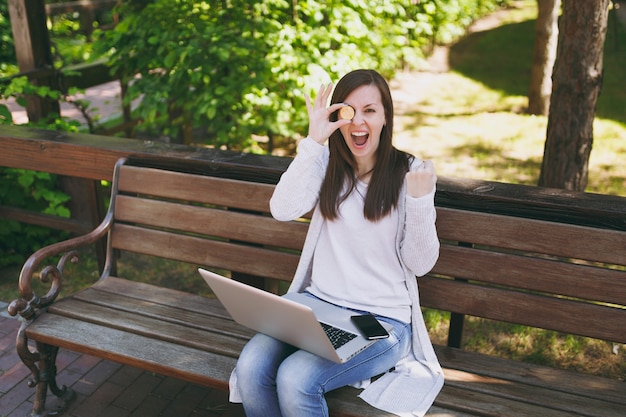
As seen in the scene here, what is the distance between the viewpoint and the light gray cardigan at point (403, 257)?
2311 mm

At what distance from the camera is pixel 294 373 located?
2.23 m

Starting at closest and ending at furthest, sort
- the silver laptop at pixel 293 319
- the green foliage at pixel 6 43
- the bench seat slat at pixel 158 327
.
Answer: the silver laptop at pixel 293 319 < the bench seat slat at pixel 158 327 < the green foliage at pixel 6 43

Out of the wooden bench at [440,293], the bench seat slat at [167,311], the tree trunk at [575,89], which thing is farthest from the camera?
the tree trunk at [575,89]

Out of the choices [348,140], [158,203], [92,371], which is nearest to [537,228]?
[348,140]

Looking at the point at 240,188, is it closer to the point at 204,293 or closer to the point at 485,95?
the point at 204,293

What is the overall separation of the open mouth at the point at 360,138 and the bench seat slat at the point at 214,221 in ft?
1.88

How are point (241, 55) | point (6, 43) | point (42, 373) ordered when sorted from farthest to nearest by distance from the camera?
point (6, 43), point (241, 55), point (42, 373)

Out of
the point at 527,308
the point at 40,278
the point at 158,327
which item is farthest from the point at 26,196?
the point at 527,308

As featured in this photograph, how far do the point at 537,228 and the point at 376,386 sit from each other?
90cm

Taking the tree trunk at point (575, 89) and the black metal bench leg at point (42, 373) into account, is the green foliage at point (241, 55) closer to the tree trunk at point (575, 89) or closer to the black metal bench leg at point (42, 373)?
the tree trunk at point (575, 89)

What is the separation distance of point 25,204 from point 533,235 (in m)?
3.69

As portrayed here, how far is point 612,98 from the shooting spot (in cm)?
912

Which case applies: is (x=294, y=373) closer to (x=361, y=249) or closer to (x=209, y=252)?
(x=361, y=249)

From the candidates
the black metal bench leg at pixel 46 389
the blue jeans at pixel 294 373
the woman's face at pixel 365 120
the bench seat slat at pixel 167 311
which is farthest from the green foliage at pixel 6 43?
the blue jeans at pixel 294 373
